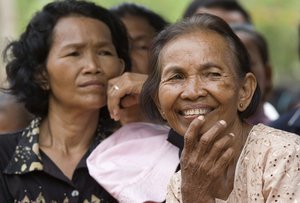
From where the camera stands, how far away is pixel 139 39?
4625mm

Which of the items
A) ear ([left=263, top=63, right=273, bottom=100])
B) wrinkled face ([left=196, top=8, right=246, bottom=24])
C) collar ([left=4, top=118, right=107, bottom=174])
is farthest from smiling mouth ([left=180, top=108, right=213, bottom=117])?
wrinkled face ([left=196, top=8, right=246, bottom=24])

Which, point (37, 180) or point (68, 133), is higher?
point (68, 133)

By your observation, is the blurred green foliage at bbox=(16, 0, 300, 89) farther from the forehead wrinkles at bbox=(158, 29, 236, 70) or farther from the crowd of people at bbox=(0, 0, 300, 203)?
the forehead wrinkles at bbox=(158, 29, 236, 70)

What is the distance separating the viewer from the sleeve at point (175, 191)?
3016 millimetres

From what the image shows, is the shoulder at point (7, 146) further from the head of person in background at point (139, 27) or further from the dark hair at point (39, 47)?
the head of person in background at point (139, 27)

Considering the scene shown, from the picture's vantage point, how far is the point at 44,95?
387cm

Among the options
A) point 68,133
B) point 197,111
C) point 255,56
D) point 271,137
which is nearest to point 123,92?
point 68,133

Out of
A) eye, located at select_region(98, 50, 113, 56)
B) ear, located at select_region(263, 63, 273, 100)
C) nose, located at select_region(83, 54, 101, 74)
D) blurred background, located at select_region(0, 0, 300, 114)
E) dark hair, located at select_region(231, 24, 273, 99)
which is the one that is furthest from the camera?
blurred background, located at select_region(0, 0, 300, 114)

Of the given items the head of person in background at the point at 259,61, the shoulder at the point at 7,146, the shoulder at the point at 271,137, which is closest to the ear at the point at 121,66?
the shoulder at the point at 7,146

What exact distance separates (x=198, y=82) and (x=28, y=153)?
112cm

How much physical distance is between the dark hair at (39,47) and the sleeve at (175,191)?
1.06m

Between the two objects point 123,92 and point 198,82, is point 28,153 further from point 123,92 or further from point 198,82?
point 198,82

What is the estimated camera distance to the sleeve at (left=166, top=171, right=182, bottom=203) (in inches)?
119

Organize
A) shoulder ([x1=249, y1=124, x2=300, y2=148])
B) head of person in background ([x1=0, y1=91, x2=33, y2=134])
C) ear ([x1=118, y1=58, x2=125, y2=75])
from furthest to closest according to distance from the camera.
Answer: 1. head of person in background ([x1=0, y1=91, x2=33, y2=134])
2. ear ([x1=118, y1=58, x2=125, y2=75])
3. shoulder ([x1=249, y1=124, x2=300, y2=148])
